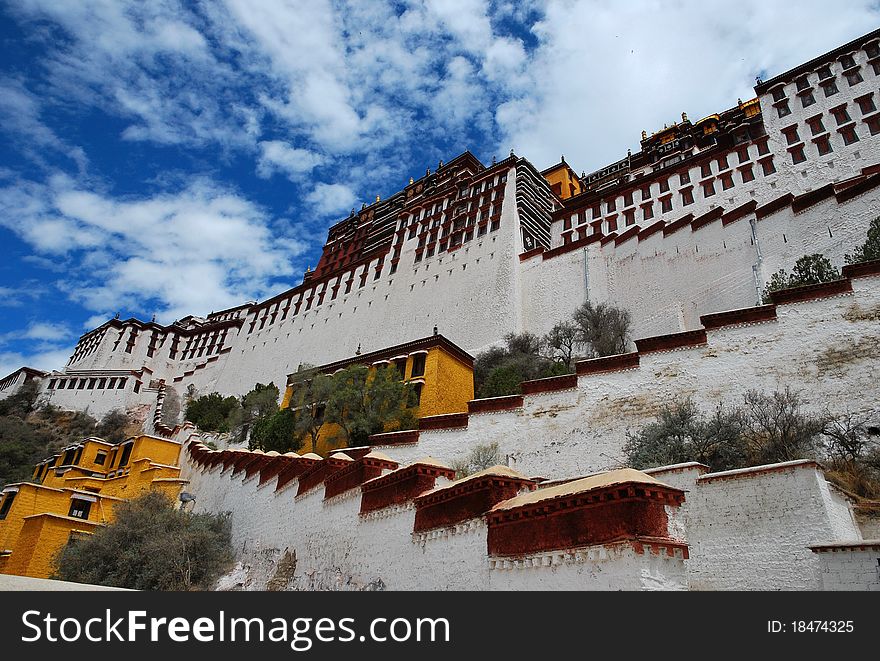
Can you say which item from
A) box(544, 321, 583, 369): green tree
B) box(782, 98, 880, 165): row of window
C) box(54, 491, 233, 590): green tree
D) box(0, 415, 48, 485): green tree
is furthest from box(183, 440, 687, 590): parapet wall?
box(782, 98, 880, 165): row of window

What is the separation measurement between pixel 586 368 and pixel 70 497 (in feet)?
58.0

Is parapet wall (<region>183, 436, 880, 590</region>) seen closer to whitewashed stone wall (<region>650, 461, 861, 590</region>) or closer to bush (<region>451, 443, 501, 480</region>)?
whitewashed stone wall (<region>650, 461, 861, 590</region>)

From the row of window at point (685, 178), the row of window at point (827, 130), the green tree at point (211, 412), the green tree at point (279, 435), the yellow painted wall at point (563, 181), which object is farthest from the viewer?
the yellow painted wall at point (563, 181)

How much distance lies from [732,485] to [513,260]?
2477cm

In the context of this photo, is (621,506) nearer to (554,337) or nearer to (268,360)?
(554,337)

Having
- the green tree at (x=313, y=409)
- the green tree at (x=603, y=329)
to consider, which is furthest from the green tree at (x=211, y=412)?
the green tree at (x=603, y=329)

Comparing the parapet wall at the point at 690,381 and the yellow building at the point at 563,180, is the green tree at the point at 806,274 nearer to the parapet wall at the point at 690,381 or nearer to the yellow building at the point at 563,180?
the parapet wall at the point at 690,381

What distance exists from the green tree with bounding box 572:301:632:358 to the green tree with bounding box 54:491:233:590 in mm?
14734

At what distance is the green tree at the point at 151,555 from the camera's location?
43.4ft

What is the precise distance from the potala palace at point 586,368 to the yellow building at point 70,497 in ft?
1.14

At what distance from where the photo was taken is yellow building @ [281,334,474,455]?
22.1m

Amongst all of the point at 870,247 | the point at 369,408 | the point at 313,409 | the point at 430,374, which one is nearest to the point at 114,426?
the point at 313,409
